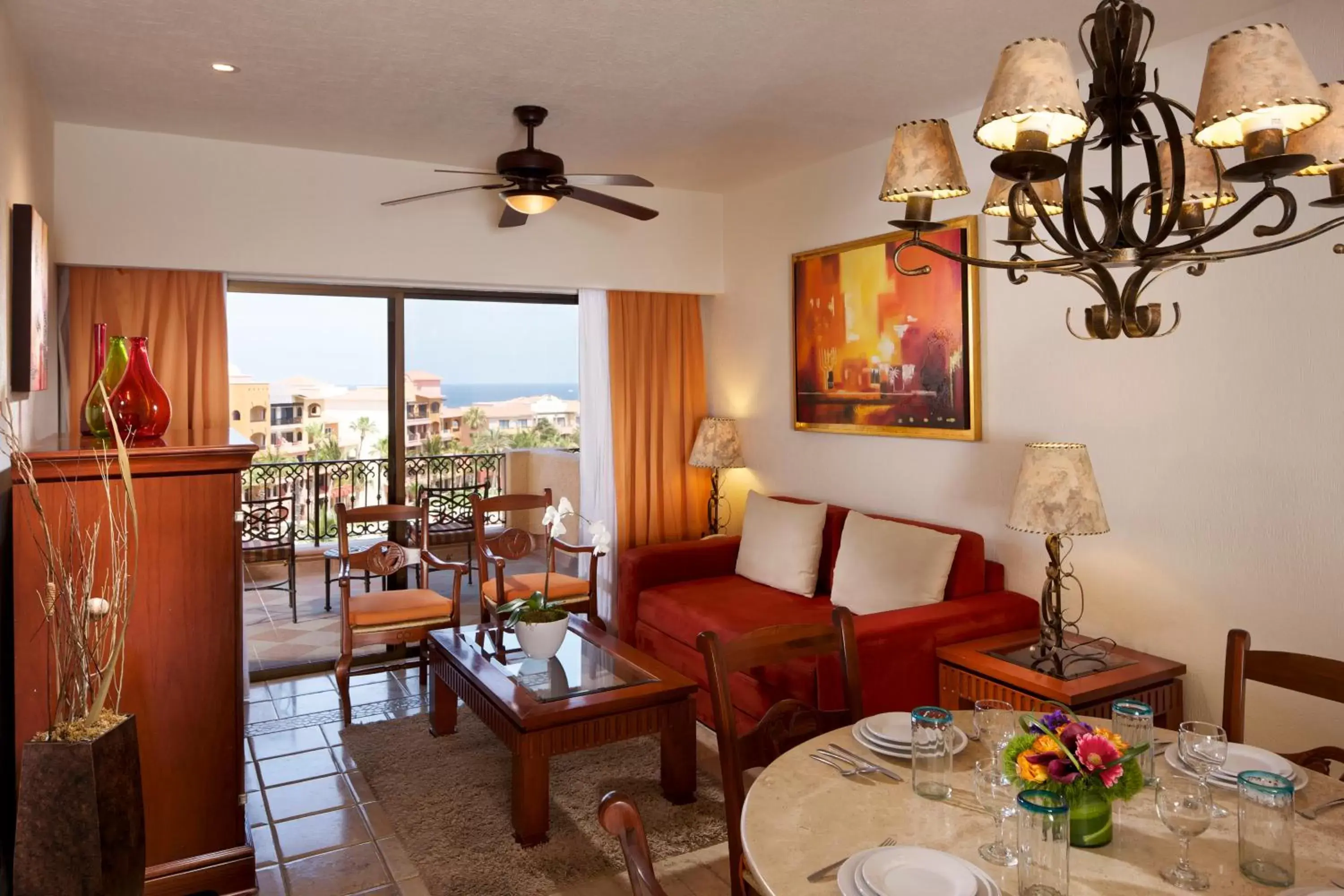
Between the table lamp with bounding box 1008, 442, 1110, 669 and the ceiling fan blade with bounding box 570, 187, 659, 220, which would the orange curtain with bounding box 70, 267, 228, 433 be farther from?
the table lamp with bounding box 1008, 442, 1110, 669

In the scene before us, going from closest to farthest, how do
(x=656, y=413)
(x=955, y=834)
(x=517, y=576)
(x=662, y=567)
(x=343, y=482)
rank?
(x=955, y=834)
(x=662, y=567)
(x=343, y=482)
(x=517, y=576)
(x=656, y=413)

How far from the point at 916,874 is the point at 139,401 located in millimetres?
2429

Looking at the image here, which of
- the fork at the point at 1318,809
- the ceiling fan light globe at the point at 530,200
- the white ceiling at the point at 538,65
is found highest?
the white ceiling at the point at 538,65

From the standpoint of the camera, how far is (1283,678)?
2.04 meters

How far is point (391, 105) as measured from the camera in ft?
12.0

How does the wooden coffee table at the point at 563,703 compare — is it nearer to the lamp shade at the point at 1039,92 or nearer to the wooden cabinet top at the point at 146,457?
the wooden cabinet top at the point at 146,457

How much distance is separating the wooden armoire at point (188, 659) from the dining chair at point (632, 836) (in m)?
1.84

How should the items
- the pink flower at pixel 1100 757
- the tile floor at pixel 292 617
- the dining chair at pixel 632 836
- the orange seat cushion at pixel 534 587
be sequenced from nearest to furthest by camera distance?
the dining chair at pixel 632 836 → the pink flower at pixel 1100 757 → the orange seat cushion at pixel 534 587 → the tile floor at pixel 292 617

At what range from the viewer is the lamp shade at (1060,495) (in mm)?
2900

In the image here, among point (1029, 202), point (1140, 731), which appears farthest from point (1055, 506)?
point (1140, 731)

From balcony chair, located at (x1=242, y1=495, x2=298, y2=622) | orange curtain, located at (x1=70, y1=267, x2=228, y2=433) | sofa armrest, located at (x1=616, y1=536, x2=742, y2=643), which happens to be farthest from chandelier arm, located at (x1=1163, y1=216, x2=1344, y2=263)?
balcony chair, located at (x1=242, y1=495, x2=298, y2=622)

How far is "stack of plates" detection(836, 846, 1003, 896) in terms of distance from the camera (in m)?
1.33

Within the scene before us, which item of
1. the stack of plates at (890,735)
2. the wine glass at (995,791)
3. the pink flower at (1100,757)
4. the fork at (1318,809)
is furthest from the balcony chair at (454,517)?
the fork at (1318,809)

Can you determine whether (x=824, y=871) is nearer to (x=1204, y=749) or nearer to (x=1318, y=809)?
(x=1204, y=749)
